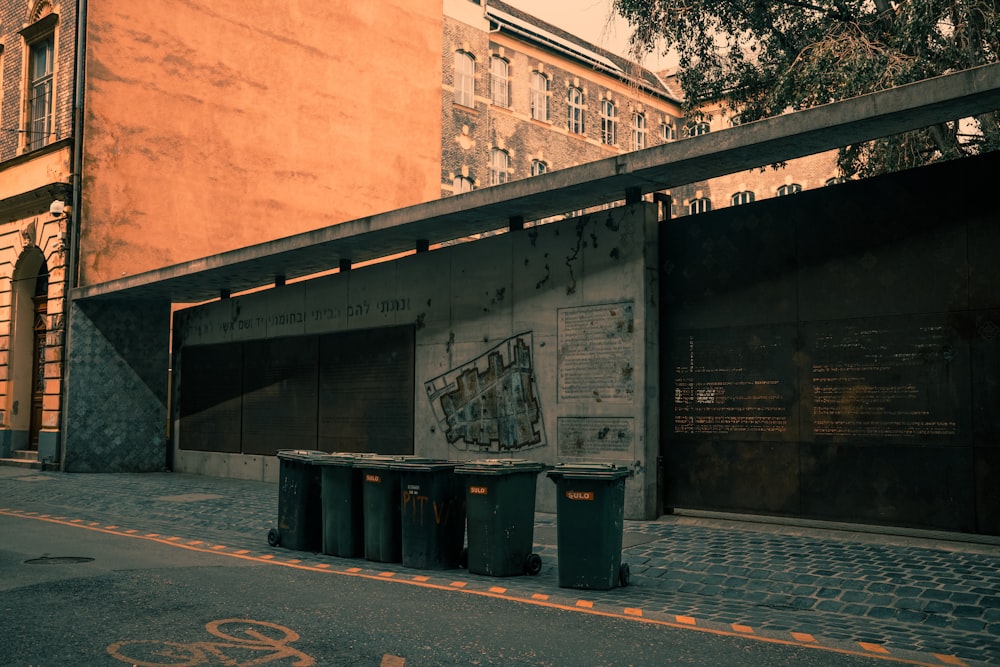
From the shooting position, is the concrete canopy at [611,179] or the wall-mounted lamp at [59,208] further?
the wall-mounted lamp at [59,208]

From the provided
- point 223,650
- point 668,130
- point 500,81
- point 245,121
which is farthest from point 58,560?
point 668,130

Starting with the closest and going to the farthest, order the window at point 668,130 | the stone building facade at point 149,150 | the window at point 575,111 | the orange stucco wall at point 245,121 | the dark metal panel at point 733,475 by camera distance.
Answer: the dark metal panel at point 733,475
the stone building facade at point 149,150
the orange stucco wall at point 245,121
the window at point 575,111
the window at point 668,130

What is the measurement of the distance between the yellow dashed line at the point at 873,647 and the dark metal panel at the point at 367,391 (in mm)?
10047

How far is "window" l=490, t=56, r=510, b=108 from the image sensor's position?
40.2 meters

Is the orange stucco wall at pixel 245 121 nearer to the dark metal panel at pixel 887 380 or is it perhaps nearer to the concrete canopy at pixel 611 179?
the concrete canopy at pixel 611 179

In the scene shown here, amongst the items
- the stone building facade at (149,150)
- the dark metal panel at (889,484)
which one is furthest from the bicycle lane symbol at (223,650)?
the stone building facade at (149,150)

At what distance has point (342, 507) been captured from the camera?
10.2 m

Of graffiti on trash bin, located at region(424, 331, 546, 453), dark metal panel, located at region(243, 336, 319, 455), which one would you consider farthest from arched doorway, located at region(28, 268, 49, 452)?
graffiti on trash bin, located at region(424, 331, 546, 453)

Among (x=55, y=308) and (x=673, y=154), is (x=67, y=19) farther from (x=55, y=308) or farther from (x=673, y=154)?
(x=673, y=154)

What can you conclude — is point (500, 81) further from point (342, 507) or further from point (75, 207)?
point (342, 507)

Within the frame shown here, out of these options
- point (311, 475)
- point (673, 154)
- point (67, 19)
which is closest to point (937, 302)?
point (673, 154)

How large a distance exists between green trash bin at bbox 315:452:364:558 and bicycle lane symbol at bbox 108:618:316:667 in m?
3.59

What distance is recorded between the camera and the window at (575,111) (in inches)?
1740

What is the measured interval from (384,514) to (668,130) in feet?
139
